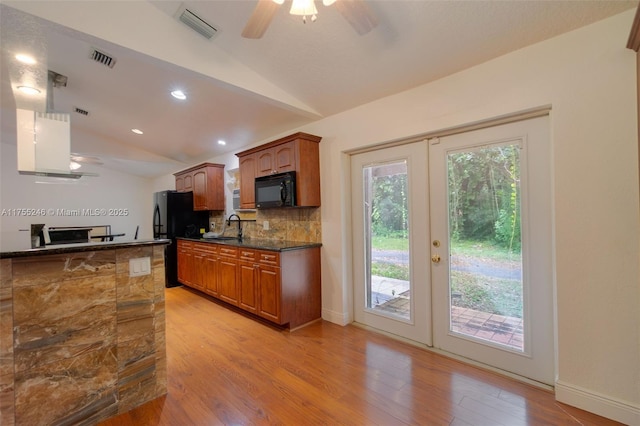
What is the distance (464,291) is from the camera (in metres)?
2.39

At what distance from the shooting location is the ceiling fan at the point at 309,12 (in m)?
1.39

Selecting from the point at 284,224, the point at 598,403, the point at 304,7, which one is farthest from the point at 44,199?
the point at 598,403

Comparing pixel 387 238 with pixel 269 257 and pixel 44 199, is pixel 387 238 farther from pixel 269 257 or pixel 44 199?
pixel 44 199

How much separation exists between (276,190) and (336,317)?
1.70 metres

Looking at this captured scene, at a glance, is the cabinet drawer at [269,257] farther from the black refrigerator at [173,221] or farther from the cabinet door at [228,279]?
the black refrigerator at [173,221]

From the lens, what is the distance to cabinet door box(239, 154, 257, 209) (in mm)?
3812

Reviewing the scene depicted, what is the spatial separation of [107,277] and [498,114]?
2.98m

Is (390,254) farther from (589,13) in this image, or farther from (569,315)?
(589,13)

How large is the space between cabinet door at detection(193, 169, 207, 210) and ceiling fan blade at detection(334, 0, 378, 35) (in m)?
4.07

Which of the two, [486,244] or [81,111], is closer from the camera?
[486,244]

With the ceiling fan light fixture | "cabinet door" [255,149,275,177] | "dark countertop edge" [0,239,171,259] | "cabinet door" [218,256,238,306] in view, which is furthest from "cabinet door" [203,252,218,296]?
the ceiling fan light fixture

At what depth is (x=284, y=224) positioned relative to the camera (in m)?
3.88

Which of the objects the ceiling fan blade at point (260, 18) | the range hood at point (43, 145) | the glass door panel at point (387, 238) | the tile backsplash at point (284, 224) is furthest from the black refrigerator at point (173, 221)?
the ceiling fan blade at point (260, 18)

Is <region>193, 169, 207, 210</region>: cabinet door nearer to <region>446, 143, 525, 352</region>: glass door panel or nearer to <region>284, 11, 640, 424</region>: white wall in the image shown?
<region>446, 143, 525, 352</region>: glass door panel
